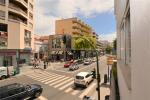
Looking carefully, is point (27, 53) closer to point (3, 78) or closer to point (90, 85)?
point (3, 78)

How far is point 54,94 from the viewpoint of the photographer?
70.9ft

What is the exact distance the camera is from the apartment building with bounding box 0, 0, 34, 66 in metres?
40.1

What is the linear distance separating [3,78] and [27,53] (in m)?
19.3

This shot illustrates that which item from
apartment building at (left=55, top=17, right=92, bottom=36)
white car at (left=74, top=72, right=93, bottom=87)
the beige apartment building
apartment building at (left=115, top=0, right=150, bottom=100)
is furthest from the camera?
apartment building at (left=55, top=17, right=92, bottom=36)

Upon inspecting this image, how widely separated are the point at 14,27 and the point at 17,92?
2849 cm

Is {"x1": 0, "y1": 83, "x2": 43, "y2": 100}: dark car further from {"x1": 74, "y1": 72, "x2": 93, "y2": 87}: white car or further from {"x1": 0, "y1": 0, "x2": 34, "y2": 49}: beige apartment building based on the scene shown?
{"x1": 0, "y1": 0, "x2": 34, "y2": 49}: beige apartment building

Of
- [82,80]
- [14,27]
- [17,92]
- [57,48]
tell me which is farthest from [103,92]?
[57,48]

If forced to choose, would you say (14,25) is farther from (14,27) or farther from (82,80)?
(82,80)

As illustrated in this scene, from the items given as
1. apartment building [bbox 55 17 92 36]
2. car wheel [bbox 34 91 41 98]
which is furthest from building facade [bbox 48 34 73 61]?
car wheel [bbox 34 91 41 98]

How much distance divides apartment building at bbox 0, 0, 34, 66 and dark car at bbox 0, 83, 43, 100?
23.2 metres

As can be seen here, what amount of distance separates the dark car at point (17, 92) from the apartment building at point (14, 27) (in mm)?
23242

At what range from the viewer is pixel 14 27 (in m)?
42.7

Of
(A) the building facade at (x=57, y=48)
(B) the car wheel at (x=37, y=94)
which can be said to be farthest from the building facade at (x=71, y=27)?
(B) the car wheel at (x=37, y=94)

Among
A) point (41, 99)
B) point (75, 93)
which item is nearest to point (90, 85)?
point (75, 93)
